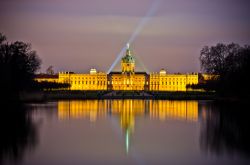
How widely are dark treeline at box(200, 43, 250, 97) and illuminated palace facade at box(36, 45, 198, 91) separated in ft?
275

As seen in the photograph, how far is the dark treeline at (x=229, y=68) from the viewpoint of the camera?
46.6 metres

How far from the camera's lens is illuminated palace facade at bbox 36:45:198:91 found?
153125 millimetres

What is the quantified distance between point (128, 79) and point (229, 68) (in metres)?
93.4

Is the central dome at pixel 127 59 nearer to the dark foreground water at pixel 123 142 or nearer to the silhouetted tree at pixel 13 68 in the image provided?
the silhouetted tree at pixel 13 68

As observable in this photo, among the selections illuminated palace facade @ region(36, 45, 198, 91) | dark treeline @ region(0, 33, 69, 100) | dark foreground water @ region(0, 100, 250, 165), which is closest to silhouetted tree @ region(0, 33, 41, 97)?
dark treeline @ region(0, 33, 69, 100)

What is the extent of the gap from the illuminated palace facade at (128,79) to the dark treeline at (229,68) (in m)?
83.9

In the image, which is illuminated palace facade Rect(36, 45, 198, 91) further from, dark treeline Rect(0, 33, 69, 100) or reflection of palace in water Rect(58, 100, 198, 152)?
reflection of palace in water Rect(58, 100, 198, 152)

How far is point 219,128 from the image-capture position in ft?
76.0

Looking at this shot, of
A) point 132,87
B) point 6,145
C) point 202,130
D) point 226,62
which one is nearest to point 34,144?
point 6,145

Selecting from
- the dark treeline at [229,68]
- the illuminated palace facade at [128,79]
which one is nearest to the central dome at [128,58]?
the illuminated palace facade at [128,79]

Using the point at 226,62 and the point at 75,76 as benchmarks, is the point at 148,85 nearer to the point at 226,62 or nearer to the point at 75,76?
the point at 75,76

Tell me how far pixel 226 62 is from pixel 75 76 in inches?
3871

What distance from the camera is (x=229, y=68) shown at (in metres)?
59.8

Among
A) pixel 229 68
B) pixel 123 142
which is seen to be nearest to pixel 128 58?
pixel 229 68
